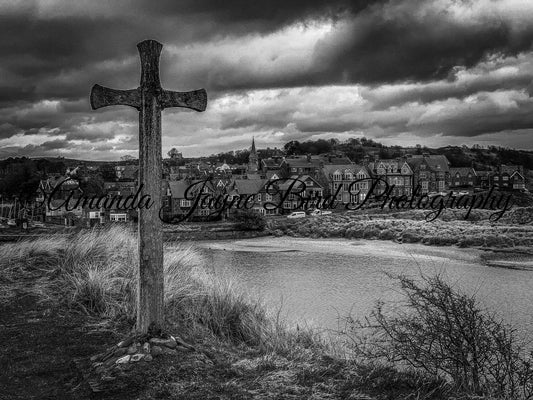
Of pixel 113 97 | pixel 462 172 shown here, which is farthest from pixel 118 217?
pixel 462 172

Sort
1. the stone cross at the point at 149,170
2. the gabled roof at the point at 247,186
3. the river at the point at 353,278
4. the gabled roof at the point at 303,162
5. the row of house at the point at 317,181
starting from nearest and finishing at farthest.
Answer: the stone cross at the point at 149,170 → the river at the point at 353,278 → the row of house at the point at 317,181 → the gabled roof at the point at 247,186 → the gabled roof at the point at 303,162

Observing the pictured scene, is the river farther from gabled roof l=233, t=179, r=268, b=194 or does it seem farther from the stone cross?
gabled roof l=233, t=179, r=268, b=194

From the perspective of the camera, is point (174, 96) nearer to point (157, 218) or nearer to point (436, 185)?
point (157, 218)

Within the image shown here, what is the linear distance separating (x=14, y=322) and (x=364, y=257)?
23044mm

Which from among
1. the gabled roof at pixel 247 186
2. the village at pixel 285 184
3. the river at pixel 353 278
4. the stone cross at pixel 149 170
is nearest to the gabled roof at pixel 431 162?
the village at pixel 285 184

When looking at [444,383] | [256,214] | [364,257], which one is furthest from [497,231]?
[444,383]

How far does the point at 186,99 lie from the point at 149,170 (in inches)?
40.4

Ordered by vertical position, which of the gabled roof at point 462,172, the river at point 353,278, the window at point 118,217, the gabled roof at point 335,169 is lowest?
the window at point 118,217

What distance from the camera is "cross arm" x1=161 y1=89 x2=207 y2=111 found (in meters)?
5.52

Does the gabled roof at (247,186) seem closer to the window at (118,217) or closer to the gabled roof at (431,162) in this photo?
the window at (118,217)

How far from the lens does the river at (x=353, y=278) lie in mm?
13055

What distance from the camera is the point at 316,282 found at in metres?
18.7

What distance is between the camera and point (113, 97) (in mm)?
5379

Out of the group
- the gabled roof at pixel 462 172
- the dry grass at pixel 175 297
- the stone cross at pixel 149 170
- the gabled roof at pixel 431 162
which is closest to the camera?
the stone cross at pixel 149 170
